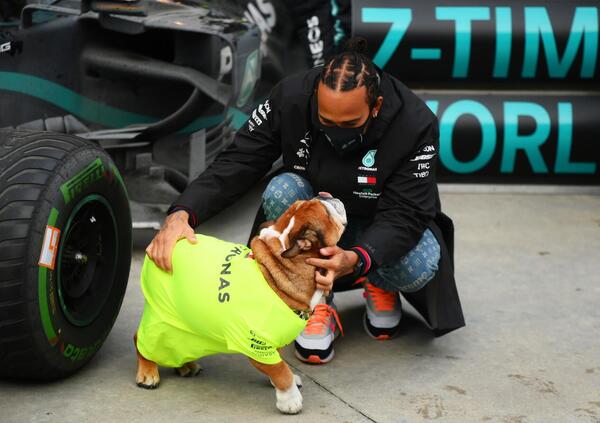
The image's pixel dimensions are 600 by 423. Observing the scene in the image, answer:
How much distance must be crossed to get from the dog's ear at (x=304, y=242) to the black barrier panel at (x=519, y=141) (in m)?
2.91

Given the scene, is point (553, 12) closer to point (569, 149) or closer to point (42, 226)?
point (569, 149)

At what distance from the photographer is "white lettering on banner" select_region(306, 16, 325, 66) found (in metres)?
5.85

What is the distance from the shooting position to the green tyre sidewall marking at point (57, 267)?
2695 mm

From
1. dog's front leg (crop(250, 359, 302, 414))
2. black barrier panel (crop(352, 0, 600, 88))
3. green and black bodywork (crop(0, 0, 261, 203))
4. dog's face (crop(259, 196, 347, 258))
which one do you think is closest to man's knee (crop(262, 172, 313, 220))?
dog's face (crop(259, 196, 347, 258))

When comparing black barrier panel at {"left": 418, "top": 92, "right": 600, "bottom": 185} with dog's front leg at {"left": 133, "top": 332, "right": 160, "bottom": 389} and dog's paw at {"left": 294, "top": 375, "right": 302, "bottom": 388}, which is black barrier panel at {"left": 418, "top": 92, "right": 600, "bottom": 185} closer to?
dog's paw at {"left": 294, "top": 375, "right": 302, "bottom": 388}

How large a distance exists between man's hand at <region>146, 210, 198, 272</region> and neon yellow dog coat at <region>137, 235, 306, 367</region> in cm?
2

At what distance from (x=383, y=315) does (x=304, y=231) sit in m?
0.95

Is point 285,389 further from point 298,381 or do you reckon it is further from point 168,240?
point 168,240

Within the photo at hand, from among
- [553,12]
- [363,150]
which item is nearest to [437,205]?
[363,150]

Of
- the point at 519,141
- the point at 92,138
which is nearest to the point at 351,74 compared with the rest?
the point at 92,138

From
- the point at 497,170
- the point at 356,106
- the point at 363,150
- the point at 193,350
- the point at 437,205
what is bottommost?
the point at 497,170

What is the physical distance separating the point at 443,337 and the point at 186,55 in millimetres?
1817

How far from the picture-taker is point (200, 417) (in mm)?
Answer: 2777

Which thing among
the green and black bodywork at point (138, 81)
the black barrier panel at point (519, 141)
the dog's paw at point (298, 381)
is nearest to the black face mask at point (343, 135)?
the dog's paw at point (298, 381)
